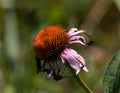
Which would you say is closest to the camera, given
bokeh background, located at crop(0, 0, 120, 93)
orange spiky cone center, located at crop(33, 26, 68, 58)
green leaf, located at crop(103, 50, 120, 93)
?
green leaf, located at crop(103, 50, 120, 93)

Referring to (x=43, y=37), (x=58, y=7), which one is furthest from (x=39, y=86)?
(x=43, y=37)

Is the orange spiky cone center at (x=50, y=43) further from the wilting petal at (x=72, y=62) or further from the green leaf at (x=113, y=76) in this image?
the green leaf at (x=113, y=76)

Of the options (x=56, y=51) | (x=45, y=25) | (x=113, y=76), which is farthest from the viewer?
(x=45, y=25)

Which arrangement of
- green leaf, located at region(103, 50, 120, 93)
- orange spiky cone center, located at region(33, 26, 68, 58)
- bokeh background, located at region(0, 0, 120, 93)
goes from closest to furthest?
green leaf, located at region(103, 50, 120, 93) < orange spiky cone center, located at region(33, 26, 68, 58) < bokeh background, located at region(0, 0, 120, 93)

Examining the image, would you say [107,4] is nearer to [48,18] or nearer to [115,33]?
[115,33]

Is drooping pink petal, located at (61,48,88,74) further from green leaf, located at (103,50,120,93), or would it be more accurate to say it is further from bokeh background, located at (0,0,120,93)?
bokeh background, located at (0,0,120,93)

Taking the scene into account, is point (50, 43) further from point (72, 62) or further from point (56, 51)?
point (72, 62)

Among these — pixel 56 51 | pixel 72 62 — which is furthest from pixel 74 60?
pixel 56 51

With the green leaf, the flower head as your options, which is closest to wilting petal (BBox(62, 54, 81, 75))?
the flower head
